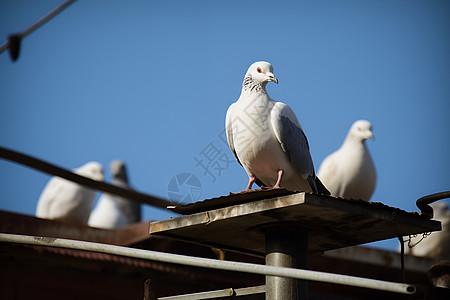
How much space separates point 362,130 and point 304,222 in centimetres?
641

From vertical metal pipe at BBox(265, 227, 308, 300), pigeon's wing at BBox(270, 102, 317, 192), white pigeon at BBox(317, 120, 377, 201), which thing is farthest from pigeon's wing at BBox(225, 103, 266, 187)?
white pigeon at BBox(317, 120, 377, 201)

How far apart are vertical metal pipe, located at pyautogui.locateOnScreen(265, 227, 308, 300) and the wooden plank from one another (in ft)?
0.32

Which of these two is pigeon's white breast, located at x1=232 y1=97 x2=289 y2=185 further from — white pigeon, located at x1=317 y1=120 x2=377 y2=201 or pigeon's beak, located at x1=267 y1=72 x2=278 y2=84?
white pigeon, located at x1=317 y1=120 x2=377 y2=201

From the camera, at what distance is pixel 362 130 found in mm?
12172

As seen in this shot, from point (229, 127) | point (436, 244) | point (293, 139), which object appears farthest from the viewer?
point (436, 244)

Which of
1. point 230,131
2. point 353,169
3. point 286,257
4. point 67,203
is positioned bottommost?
point 286,257

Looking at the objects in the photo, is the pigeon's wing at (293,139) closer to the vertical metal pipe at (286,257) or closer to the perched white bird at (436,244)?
the vertical metal pipe at (286,257)

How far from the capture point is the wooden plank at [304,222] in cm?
564

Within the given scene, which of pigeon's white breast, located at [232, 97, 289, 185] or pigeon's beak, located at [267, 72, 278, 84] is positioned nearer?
pigeon's white breast, located at [232, 97, 289, 185]

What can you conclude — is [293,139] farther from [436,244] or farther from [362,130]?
[436,244]

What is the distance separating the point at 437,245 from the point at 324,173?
5502 mm

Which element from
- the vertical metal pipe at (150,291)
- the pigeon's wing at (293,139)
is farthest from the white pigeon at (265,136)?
the vertical metal pipe at (150,291)

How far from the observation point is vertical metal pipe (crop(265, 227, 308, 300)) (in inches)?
227

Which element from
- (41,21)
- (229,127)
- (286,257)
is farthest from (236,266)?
(41,21)
